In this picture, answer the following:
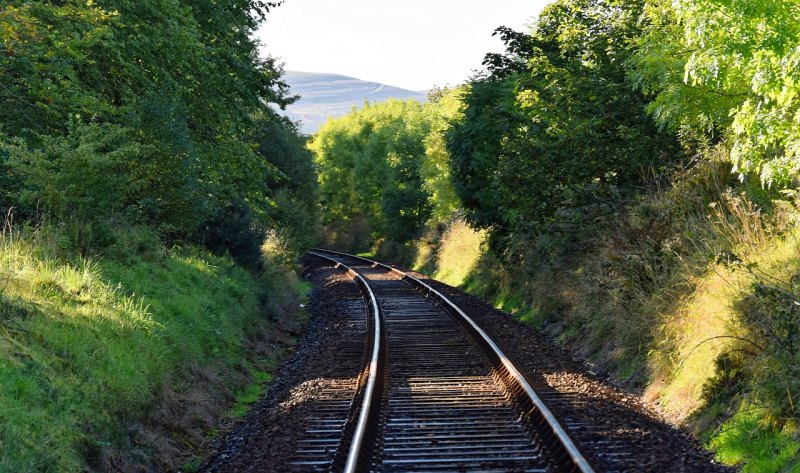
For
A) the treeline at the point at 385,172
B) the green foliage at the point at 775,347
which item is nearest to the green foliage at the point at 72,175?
the green foliage at the point at 775,347

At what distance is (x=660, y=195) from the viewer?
13.8m

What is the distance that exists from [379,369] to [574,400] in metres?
3.15

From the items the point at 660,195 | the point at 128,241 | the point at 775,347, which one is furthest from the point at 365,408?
the point at 660,195

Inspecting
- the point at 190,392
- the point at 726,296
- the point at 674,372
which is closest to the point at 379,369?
the point at 190,392

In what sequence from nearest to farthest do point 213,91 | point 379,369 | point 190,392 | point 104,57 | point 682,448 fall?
point 682,448, point 190,392, point 379,369, point 104,57, point 213,91

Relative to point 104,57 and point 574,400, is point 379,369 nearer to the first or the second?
point 574,400

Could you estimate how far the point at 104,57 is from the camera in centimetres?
1759

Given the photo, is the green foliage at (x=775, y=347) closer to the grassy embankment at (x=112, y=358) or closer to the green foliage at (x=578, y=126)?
the grassy embankment at (x=112, y=358)

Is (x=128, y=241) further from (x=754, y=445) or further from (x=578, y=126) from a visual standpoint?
(x=754, y=445)

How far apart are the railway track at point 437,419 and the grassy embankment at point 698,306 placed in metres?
1.74

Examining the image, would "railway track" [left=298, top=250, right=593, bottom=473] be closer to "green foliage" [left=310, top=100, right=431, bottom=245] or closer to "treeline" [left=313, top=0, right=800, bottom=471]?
"treeline" [left=313, top=0, right=800, bottom=471]

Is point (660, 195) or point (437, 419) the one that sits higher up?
point (660, 195)

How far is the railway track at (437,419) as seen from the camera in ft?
23.2

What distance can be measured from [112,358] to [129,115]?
28.6 feet
